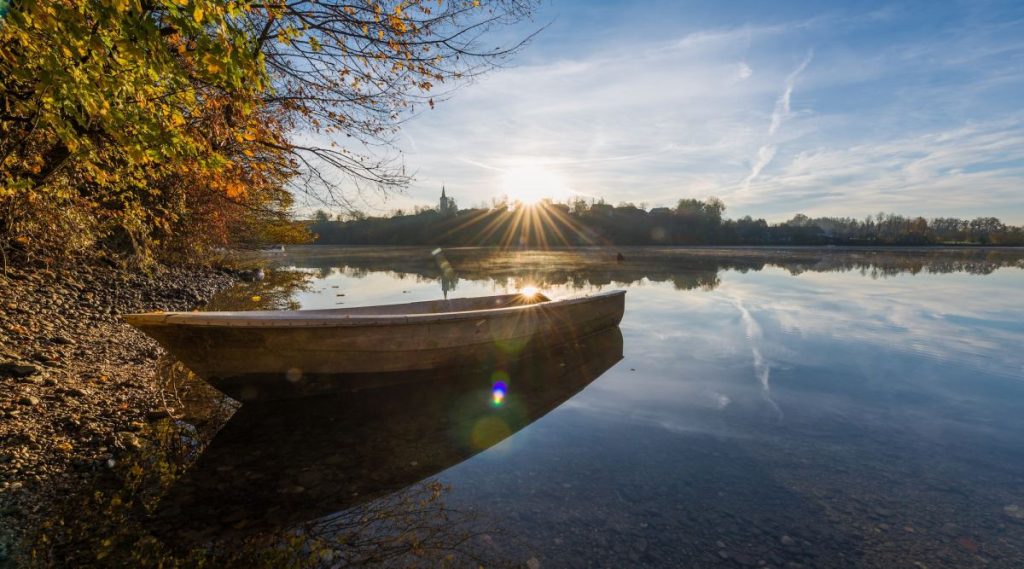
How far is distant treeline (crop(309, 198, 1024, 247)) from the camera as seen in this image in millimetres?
85500

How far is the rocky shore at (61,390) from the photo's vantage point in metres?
3.55

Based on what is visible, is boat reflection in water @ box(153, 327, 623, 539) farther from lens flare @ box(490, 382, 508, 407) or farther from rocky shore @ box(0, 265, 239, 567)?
rocky shore @ box(0, 265, 239, 567)

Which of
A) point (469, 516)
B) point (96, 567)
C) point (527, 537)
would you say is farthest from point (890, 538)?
point (96, 567)

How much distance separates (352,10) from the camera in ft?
17.4

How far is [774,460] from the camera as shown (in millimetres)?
4789

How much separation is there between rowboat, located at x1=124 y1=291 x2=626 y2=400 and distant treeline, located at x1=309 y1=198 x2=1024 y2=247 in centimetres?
7450

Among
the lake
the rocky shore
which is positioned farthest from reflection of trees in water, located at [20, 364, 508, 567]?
the rocky shore

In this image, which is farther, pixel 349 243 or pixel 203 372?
pixel 349 243

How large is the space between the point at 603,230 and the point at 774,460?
90988mm

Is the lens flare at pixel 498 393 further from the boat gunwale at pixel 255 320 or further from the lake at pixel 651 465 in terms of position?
the boat gunwale at pixel 255 320

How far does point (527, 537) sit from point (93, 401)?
489cm

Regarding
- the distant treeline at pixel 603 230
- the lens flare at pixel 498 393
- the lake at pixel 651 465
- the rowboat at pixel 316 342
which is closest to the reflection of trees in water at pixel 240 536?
the lake at pixel 651 465

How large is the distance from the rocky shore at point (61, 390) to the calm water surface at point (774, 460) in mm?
3131

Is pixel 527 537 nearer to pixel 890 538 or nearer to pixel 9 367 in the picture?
pixel 890 538
